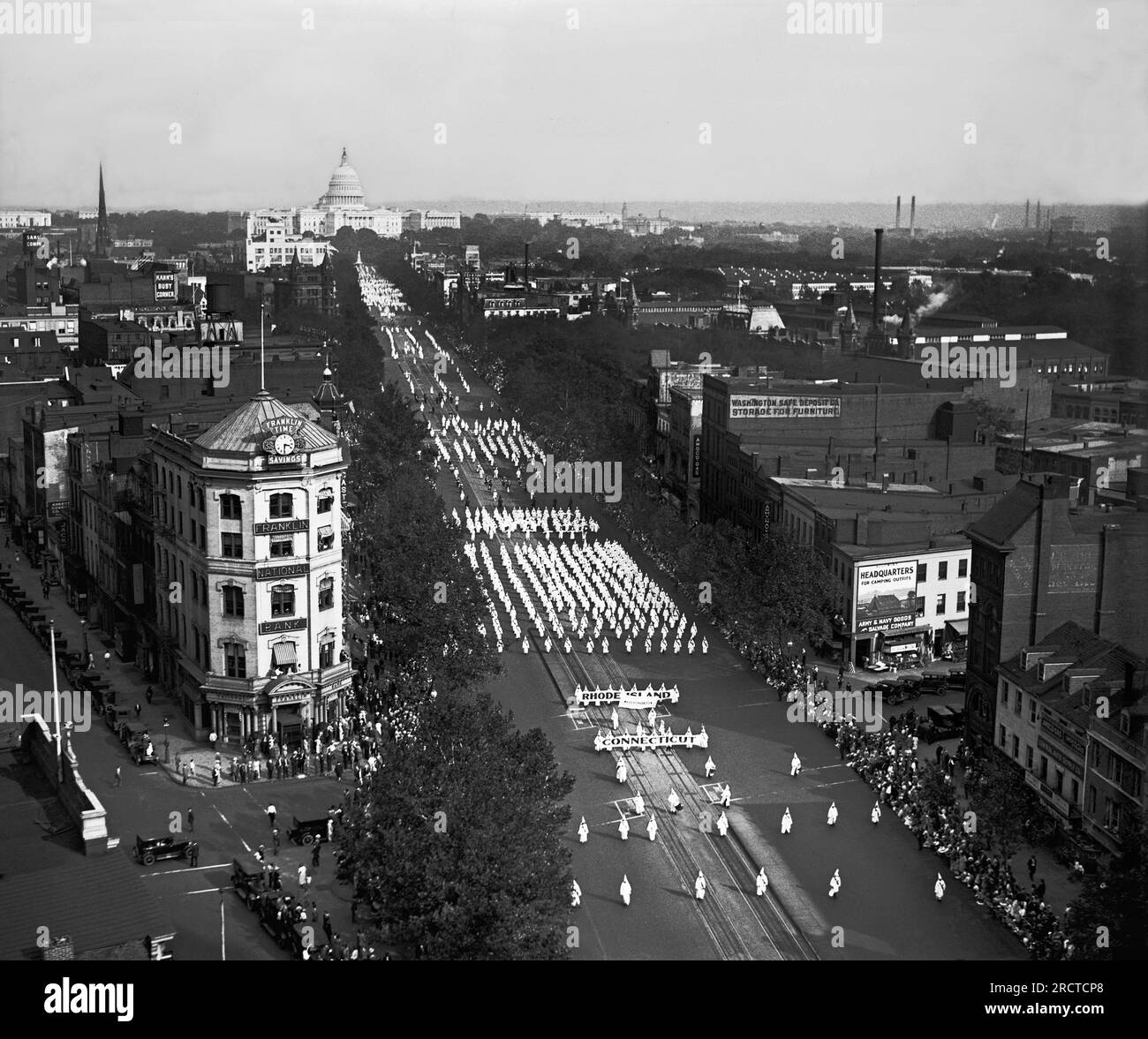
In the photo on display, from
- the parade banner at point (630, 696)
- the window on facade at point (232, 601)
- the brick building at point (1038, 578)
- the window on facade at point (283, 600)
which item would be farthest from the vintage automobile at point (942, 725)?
the window on facade at point (232, 601)

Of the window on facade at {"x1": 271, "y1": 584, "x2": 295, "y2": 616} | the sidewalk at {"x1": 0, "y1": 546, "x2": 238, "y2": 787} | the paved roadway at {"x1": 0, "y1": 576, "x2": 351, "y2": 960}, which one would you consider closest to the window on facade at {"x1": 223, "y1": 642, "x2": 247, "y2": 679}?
the window on facade at {"x1": 271, "y1": 584, "x2": 295, "y2": 616}

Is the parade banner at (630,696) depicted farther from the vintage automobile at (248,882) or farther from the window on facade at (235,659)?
the vintage automobile at (248,882)

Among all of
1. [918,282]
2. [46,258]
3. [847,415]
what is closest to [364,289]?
[46,258]

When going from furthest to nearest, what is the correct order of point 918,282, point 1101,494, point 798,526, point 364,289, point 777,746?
point 364,289 < point 918,282 < point 798,526 < point 1101,494 < point 777,746

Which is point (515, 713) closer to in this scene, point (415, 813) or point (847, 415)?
point (415, 813)

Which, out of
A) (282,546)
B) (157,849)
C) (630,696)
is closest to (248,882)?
(157,849)
